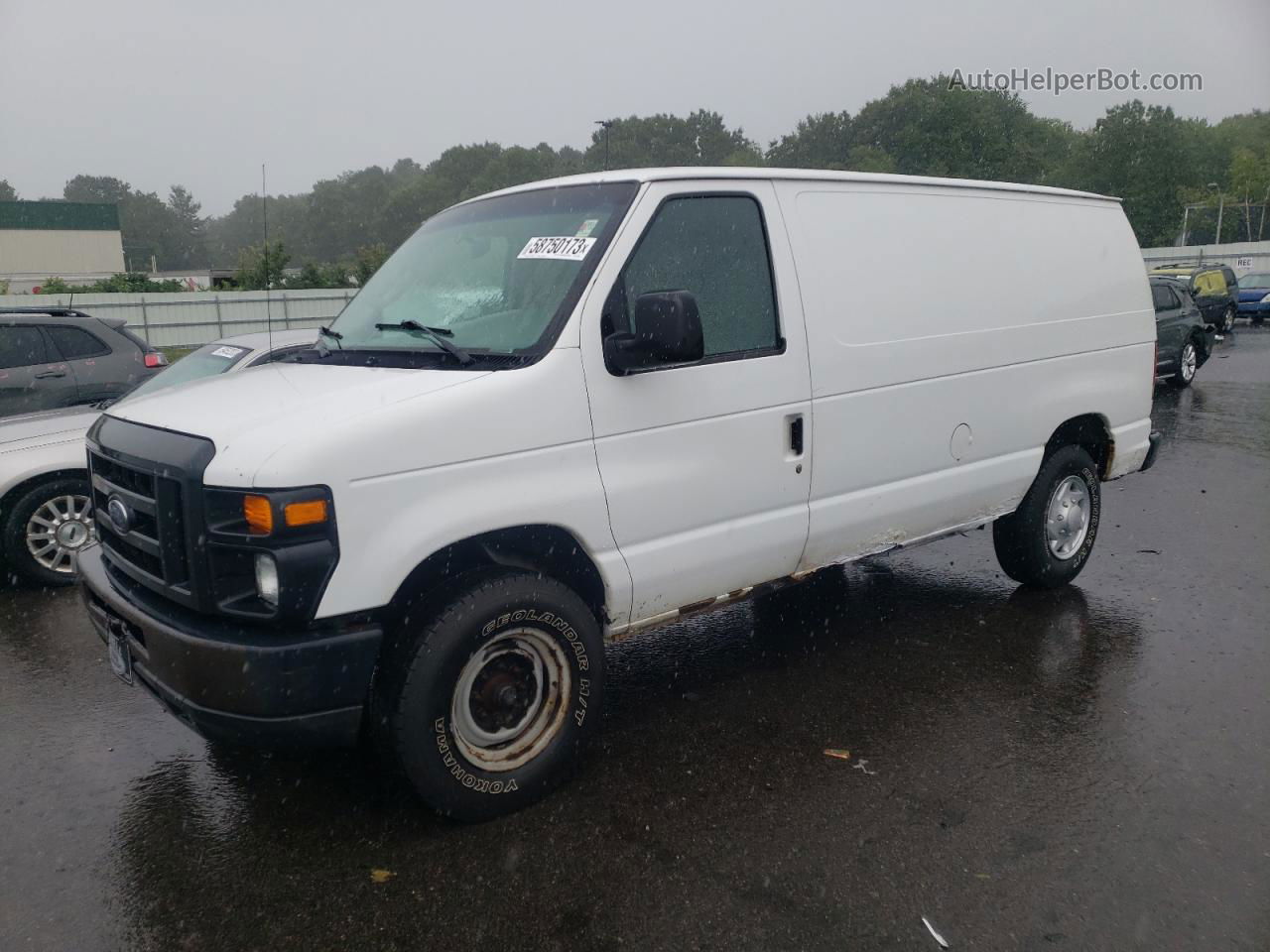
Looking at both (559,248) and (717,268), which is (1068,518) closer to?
(717,268)

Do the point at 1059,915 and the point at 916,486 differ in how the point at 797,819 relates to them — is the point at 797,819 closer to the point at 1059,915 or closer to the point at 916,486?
the point at 1059,915

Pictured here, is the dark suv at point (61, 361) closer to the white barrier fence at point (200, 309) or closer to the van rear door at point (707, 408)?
the van rear door at point (707, 408)

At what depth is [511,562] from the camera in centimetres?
346

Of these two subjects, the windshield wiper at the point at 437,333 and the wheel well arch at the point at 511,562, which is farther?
the windshield wiper at the point at 437,333

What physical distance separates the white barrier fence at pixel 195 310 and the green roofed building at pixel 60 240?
3601 cm

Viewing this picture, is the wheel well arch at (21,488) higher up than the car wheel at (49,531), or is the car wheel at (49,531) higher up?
the wheel well arch at (21,488)

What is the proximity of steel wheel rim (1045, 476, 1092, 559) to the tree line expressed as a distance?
43.4 metres

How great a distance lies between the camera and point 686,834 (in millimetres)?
3369

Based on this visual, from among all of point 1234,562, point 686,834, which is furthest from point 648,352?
point 1234,562

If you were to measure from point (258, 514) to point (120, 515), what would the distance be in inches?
34.9

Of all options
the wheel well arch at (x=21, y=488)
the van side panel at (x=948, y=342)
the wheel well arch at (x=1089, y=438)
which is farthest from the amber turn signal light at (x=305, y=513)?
the wheel well arch at (x=1089, y=438)

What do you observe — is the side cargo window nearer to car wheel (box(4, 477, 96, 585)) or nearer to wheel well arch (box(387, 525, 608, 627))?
wheel well arch (box(387, 525, 608, 627))

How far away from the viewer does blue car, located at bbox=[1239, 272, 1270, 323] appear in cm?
2752

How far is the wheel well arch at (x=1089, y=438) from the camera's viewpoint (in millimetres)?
5648
